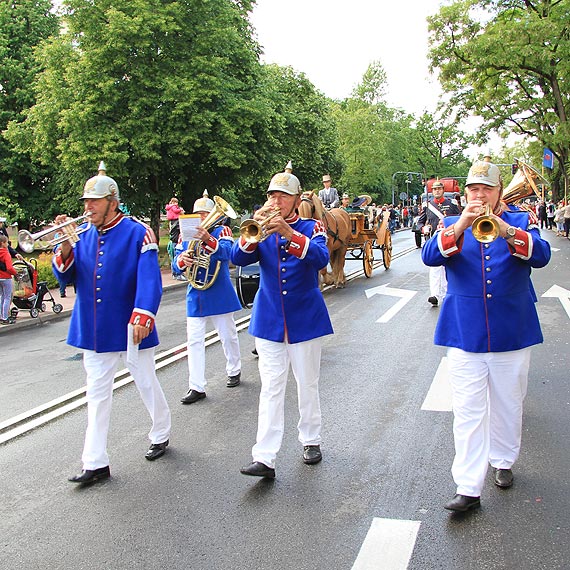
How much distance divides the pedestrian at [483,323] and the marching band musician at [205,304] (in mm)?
2933

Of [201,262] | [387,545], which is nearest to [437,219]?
[201,262]

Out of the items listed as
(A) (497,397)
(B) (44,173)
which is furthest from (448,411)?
(B) (44,173)

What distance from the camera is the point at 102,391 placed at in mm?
5008

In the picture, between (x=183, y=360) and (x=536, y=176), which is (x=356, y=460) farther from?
(x=183, y=360)

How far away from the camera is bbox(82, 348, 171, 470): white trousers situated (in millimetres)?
4961

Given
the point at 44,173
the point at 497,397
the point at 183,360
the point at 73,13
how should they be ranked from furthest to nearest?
1. the point at 44,173
2. the point at 73,13
3. the point at 183,360
4. the point at 497,397

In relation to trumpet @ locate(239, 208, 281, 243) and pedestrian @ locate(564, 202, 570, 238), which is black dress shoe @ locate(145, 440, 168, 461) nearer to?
trumpet @ locate(239, 208, 281, 243)

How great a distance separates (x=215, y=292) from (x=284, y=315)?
2.34 metres

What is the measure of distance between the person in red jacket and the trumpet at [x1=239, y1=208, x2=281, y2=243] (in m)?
9.72

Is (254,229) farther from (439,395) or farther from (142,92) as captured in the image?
(142,92)

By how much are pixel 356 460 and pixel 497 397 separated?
4.20 feet

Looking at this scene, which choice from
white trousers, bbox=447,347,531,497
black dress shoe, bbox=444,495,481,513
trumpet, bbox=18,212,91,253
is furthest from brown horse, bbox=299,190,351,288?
black dress shoe, bbox=444,495,481,513

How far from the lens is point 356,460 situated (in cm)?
519

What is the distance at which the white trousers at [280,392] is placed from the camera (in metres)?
4.84
